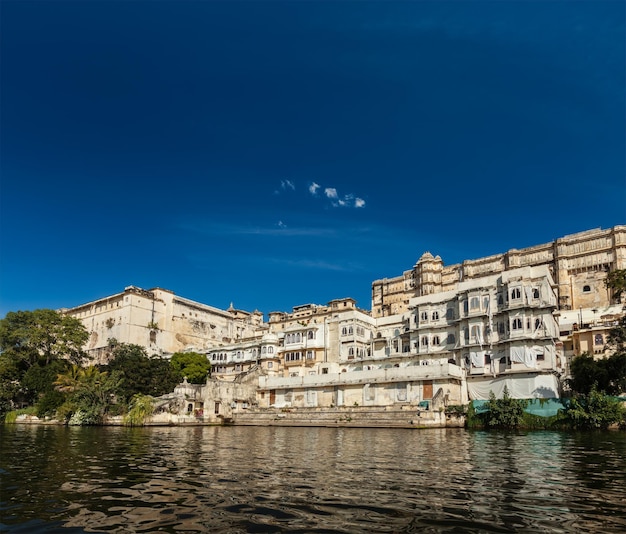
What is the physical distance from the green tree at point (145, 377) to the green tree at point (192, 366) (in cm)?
907

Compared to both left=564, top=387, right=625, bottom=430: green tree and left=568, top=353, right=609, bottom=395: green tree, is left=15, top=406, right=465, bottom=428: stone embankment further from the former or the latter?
left=568, top=353, right=609, bottom=395: green tree

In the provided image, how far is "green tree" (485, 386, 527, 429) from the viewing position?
40325 mm

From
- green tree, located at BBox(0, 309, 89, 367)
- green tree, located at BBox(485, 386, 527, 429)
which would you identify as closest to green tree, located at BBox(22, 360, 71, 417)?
green tree, located at BBox(0, 309, 89, 367)

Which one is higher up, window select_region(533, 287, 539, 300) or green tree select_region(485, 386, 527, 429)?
window select_region(533, 287, 539, 300)

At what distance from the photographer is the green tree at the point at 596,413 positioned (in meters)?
36.6

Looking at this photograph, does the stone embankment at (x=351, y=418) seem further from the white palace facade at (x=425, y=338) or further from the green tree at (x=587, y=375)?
the green tree at (x=587, y=375)

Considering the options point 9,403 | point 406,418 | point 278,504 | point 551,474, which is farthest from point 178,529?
point 9,403

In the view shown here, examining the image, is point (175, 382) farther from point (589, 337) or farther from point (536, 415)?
point (589, 337)

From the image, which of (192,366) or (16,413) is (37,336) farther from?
(192,366)

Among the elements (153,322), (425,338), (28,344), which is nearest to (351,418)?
(425,338)

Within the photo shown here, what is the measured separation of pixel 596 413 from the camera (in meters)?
36.8

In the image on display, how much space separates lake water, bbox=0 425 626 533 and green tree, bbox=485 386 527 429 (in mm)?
18837

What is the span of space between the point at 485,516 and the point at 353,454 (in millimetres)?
12127

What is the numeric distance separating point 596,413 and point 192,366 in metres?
52.9
